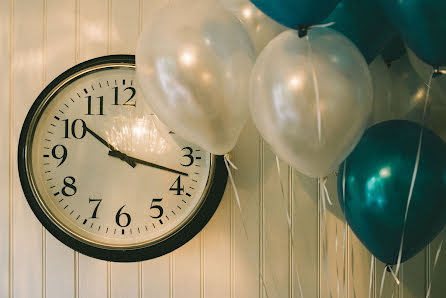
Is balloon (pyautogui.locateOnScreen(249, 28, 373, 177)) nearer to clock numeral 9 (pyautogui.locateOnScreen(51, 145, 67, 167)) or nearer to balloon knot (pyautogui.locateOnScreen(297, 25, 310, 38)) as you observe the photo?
balloon knot (pyautogui.locateOnScreen(297, 25, 310, 38))

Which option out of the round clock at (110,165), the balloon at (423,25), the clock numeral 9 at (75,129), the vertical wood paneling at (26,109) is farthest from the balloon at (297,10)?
the vertical wood paneling at (26,109)

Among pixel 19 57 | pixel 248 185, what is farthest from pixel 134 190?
pixel 19 57

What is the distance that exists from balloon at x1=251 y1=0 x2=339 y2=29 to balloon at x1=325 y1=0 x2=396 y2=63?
0.40 ft

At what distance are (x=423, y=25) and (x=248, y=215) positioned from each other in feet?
2.29

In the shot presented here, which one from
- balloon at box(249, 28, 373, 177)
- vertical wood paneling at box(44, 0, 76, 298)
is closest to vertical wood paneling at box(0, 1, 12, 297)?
vertical wood paneling at box(44, 0, 76, 298)

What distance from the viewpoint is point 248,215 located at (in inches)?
47.8

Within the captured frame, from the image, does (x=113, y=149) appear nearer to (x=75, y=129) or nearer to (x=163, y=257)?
(x=75, y=129)

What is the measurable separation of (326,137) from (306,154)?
1.9 inches

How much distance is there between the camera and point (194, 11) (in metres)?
0.80

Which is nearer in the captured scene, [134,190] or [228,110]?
[228,110]

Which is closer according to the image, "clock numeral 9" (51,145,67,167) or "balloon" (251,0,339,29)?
"balloon" (251,0,339,29)

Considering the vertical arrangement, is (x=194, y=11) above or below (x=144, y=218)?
above

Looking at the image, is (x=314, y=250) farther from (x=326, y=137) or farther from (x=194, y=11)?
(x=194, y=11)

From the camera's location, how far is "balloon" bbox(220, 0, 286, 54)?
3.02 ft
